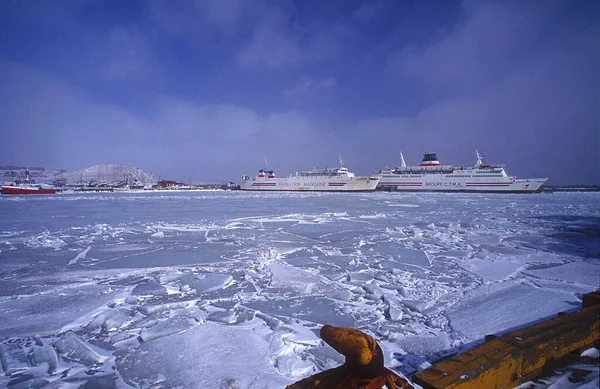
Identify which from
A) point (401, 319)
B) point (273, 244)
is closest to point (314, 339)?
point (401, 319)

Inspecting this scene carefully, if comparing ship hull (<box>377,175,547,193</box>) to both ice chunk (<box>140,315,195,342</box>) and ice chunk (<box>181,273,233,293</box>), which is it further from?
ice chunk (<box>140,315,195,342</box>)

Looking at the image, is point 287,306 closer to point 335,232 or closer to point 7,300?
point 7,300

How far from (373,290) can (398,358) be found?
54.0 inches

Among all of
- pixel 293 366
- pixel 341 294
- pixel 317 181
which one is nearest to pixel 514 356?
pixel 293 366

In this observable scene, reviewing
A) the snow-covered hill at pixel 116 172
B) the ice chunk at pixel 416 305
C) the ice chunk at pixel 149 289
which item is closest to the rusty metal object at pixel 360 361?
the ice chunk at pixel 416 305

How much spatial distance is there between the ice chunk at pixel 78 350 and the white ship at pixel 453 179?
47787 mm

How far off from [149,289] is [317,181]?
48983mm

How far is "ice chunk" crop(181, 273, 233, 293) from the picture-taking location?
3.61 m

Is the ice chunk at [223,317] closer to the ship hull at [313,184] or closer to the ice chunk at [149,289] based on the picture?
the ice chunk at [149,289]

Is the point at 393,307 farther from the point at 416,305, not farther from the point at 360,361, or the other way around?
the point at 360,361

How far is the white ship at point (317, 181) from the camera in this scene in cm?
4953

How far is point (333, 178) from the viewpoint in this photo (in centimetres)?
5094

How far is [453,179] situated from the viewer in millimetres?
43719

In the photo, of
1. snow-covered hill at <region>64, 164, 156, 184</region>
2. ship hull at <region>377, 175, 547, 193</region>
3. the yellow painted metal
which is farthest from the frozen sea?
snow-covered hill at <region>64, 164, 156, 184</region>
